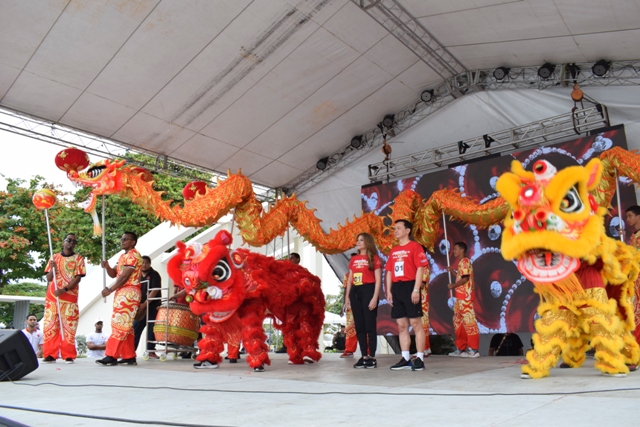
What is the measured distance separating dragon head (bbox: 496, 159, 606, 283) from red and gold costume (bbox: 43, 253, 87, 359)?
187 inches

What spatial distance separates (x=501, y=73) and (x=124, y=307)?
18.4ft

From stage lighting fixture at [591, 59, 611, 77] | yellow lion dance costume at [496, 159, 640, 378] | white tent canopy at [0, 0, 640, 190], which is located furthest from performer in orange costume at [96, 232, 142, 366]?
stage lighting fixture at [591, 59, 611, 77]

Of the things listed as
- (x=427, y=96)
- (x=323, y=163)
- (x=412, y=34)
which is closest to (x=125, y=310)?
(x=323, y=163)

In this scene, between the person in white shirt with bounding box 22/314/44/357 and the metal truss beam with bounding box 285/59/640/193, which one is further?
the person in white shirt with bounding box 22/314/44/357

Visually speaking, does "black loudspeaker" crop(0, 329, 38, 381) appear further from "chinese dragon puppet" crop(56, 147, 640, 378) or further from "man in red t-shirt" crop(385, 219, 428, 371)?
"chinese dragon puppet" crop(56, 147, 640, 378)

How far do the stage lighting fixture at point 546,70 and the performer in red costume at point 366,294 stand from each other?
11.3 ft

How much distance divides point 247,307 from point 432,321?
3.70m

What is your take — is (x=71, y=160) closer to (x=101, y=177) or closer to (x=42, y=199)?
(x=101, y=177)

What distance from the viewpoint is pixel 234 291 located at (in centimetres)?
524

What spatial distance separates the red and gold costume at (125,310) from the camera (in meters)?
6.16

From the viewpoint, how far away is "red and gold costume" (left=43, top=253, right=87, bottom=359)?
6316 millimetres

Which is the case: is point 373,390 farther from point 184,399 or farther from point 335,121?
point 335,121

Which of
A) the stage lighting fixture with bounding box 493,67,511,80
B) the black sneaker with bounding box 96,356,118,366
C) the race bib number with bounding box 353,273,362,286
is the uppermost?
the stage lighting fixture with bounding box 493,67,511,80

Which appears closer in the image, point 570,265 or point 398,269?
point 570,265
